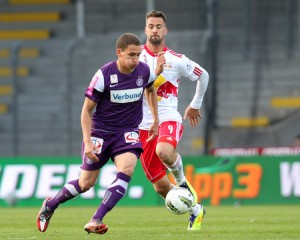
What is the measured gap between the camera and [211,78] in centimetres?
2209

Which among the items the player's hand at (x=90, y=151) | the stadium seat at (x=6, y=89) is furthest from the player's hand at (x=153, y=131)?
the stadium seat at (x=6, y=89)

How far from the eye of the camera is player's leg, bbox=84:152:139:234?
992 cm

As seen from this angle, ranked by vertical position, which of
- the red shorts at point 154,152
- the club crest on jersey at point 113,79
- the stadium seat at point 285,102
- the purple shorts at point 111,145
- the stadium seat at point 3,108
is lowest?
the stadium seat at point 3,108

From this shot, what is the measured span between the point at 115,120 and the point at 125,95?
0.94 ft

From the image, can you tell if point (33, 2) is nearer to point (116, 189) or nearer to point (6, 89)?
point (6, 89)

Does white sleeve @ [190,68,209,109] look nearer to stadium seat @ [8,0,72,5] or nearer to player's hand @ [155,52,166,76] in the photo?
player's hand @ [155,52,166,76]

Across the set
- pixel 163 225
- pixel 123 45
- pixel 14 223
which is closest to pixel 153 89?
pixel 123 45

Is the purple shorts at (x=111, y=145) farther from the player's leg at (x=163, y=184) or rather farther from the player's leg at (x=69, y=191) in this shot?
the player's leg at (x=163, y=184)

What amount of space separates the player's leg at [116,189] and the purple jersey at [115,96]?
35 cm

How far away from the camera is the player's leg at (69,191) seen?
10.7m

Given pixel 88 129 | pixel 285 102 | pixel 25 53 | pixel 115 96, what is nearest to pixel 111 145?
pixel 88 129

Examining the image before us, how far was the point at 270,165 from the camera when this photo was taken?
20.3 m

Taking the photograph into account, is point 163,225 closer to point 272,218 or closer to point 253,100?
point 272,218

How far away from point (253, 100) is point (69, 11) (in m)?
6.50
